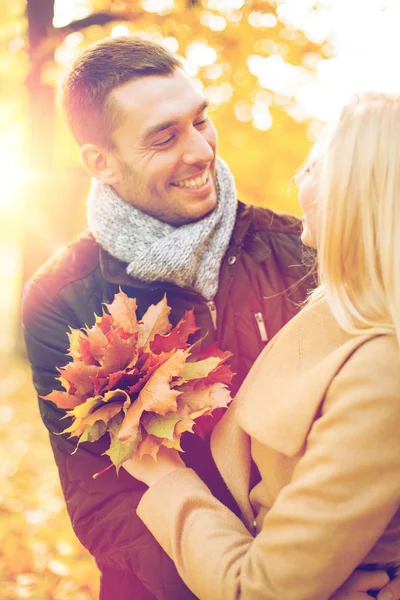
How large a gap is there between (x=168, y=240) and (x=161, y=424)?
0.87 metres

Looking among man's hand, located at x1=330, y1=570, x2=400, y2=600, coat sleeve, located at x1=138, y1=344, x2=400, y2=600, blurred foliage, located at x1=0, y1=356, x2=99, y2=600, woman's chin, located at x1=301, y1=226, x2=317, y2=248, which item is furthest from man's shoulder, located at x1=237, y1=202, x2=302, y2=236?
blurred foliage, located at x1=0, y1=356, x2=99, y2=600

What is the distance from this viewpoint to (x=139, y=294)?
7.83ft

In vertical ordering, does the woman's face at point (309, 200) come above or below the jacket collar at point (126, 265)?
above

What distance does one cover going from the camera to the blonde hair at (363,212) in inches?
59.3

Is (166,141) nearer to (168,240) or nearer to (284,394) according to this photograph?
(168,240)

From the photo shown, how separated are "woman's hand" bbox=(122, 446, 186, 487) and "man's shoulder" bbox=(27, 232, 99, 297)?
85 cm

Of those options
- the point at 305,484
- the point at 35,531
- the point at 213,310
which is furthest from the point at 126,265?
the point at 35,531

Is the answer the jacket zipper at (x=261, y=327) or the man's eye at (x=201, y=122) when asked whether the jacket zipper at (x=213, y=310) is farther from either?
the man's eye at (x=201, y=122)

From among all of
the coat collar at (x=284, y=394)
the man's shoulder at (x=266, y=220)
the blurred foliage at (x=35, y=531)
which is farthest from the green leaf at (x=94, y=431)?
the blurred foliage at (x=35, y=531)

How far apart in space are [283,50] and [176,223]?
4.19 meters

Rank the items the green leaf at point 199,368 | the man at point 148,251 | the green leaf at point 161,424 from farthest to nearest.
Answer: the man at point 148,251 → the green leaf at point 199,368 → the green leaf at point 161,424

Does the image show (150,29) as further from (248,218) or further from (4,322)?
(4,322)

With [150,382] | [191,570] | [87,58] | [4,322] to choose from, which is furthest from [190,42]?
[4,322]

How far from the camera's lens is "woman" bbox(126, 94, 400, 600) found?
1.40 m
